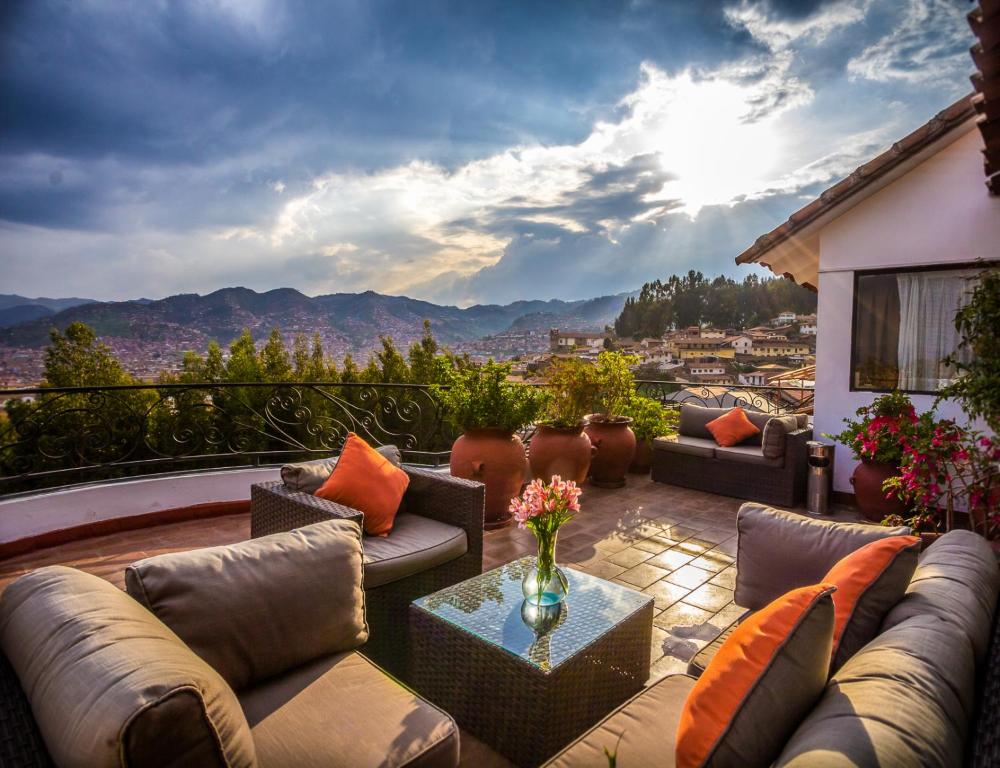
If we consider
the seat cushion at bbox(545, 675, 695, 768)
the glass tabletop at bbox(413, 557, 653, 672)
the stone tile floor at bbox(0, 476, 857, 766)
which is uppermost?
the seat cushion at bbox(545, 675, 695, 768)

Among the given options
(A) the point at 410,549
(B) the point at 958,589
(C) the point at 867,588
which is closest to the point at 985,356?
(B) the point at 958,589

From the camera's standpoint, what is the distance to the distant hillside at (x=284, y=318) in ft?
33.2

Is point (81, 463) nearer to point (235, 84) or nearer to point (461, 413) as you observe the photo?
point (461, 413)

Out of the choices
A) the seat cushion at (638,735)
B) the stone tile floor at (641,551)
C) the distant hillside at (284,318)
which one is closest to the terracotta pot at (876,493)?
the stone tile floor at (641,551)

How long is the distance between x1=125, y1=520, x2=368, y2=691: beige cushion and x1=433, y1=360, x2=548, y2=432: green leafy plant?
95.1 inches

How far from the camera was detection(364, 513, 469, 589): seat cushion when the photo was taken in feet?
7.95

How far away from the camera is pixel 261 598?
155 cm

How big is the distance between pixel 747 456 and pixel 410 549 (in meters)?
3.55

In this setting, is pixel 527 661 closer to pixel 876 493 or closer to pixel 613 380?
pixel 876 493

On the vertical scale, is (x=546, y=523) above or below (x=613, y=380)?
below

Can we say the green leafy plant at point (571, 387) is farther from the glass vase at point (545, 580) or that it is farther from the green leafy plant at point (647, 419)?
the glass vase at point (545, 580)

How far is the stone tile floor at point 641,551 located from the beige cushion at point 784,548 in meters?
0.52

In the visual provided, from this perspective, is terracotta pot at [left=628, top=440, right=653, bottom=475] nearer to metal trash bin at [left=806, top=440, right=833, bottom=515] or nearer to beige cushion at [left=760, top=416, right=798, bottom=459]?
beige cushion at [left=760, top=416, right=798, bottom=459]

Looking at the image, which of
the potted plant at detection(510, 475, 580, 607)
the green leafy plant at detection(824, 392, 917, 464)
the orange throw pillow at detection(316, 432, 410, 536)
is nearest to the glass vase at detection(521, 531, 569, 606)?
the potted plant at detection(510, 475, 580, 607)
